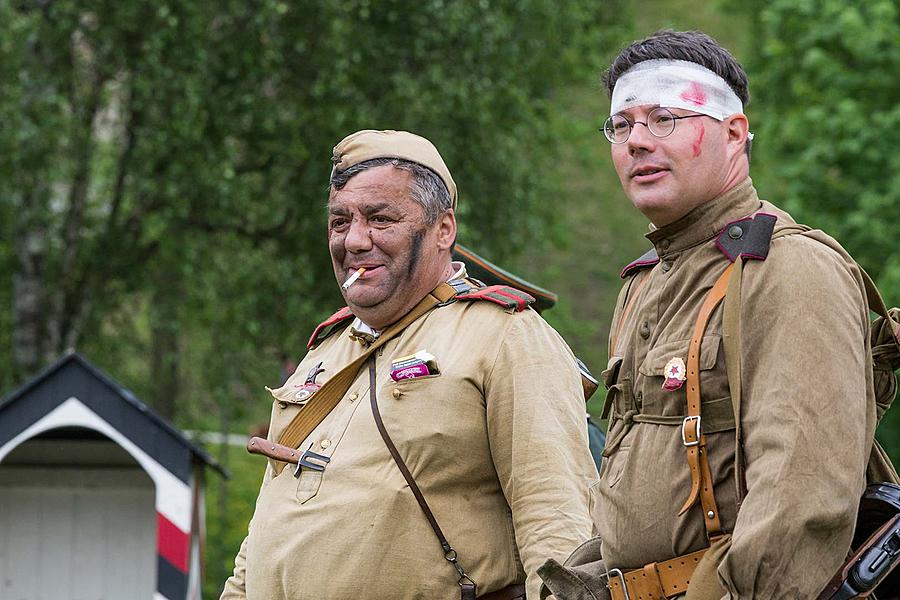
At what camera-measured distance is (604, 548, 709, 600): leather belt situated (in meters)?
2.30

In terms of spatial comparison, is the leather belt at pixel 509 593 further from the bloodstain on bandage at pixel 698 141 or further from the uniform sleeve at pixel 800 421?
the bloodstain on bandage at pixel 698 141

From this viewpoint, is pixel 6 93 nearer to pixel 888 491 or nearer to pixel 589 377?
pixel 589 377

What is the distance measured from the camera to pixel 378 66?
10.9 meters

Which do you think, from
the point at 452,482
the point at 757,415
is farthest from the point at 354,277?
the point at 757,415

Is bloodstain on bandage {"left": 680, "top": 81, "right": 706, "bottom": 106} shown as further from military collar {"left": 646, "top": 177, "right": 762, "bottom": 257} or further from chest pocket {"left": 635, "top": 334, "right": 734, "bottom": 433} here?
chest pocket {"left": 635, "top": 334, "right": 734, "bottom": 433}

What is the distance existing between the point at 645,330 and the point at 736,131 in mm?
419

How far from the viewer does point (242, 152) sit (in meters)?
11.4

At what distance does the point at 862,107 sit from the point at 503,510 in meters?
11.7

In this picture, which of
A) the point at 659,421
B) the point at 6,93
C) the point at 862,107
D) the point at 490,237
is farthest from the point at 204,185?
the point at 659,421

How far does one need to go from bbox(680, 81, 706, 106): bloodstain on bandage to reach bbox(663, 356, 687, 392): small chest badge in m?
0.50

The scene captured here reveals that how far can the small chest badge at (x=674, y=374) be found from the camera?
7.68ft

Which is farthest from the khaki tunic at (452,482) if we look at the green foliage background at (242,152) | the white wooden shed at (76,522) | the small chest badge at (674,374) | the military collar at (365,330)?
the green foliage background at (242,152)

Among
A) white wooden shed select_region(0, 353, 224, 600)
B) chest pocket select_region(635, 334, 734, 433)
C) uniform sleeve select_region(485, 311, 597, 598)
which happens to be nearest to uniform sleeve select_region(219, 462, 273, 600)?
uniform sleeve select_region(485, 311, 597, 598)

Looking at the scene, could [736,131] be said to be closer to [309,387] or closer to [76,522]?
[309,387]
